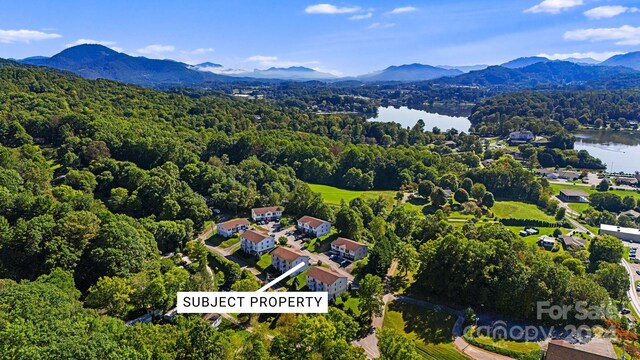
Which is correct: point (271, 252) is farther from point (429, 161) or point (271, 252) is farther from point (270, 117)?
point (270, 117)

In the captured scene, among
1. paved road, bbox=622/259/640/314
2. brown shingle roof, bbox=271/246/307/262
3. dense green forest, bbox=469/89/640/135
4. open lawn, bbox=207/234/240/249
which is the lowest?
paved road, bbox=622/259/640/314

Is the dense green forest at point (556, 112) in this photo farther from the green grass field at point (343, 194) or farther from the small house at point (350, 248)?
the small house at point (350, 248)

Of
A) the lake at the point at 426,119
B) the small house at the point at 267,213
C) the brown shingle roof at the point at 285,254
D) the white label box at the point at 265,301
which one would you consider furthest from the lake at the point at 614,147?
the white label box at the point at 265,301

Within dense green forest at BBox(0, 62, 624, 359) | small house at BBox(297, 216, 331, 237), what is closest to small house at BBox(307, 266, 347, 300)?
dense green forest at BBox(0, 62, 624, 359)

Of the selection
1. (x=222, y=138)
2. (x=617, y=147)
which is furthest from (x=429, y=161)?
(x=617, y=147)

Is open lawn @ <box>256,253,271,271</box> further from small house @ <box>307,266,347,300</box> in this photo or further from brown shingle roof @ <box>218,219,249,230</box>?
brown shingle roof @ <box>218,219,249,230</box>

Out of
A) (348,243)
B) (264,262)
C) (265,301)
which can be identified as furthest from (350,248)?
(265,301)
